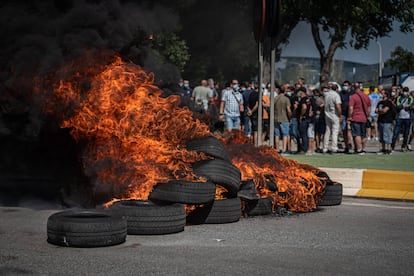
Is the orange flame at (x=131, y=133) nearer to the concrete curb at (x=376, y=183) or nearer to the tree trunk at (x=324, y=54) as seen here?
the concrete curb at (x=376, y=183)

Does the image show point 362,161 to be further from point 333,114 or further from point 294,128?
point 294,128

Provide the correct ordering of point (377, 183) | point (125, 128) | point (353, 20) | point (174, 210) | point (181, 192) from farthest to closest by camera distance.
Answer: point (353, 20) < point (377, 183) < point (125, 128) < point (181, 192) < point (174, 210)

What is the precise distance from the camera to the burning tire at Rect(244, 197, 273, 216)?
8.31 m

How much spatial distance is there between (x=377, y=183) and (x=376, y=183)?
16mm

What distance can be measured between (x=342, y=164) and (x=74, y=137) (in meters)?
7.30

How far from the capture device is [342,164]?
14.4 m

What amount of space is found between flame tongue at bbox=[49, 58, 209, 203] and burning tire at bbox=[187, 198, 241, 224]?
48 centimetres

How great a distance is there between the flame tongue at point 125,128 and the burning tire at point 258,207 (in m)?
0.94

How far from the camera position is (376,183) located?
36.3 feet

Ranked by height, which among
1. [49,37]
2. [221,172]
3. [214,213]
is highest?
[49,37]

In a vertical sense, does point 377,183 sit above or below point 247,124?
below

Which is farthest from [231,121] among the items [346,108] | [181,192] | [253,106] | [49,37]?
[181,192]

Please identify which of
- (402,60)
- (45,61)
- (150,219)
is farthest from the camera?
(402,60)

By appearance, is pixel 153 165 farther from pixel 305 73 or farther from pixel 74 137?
pixel 305 73
